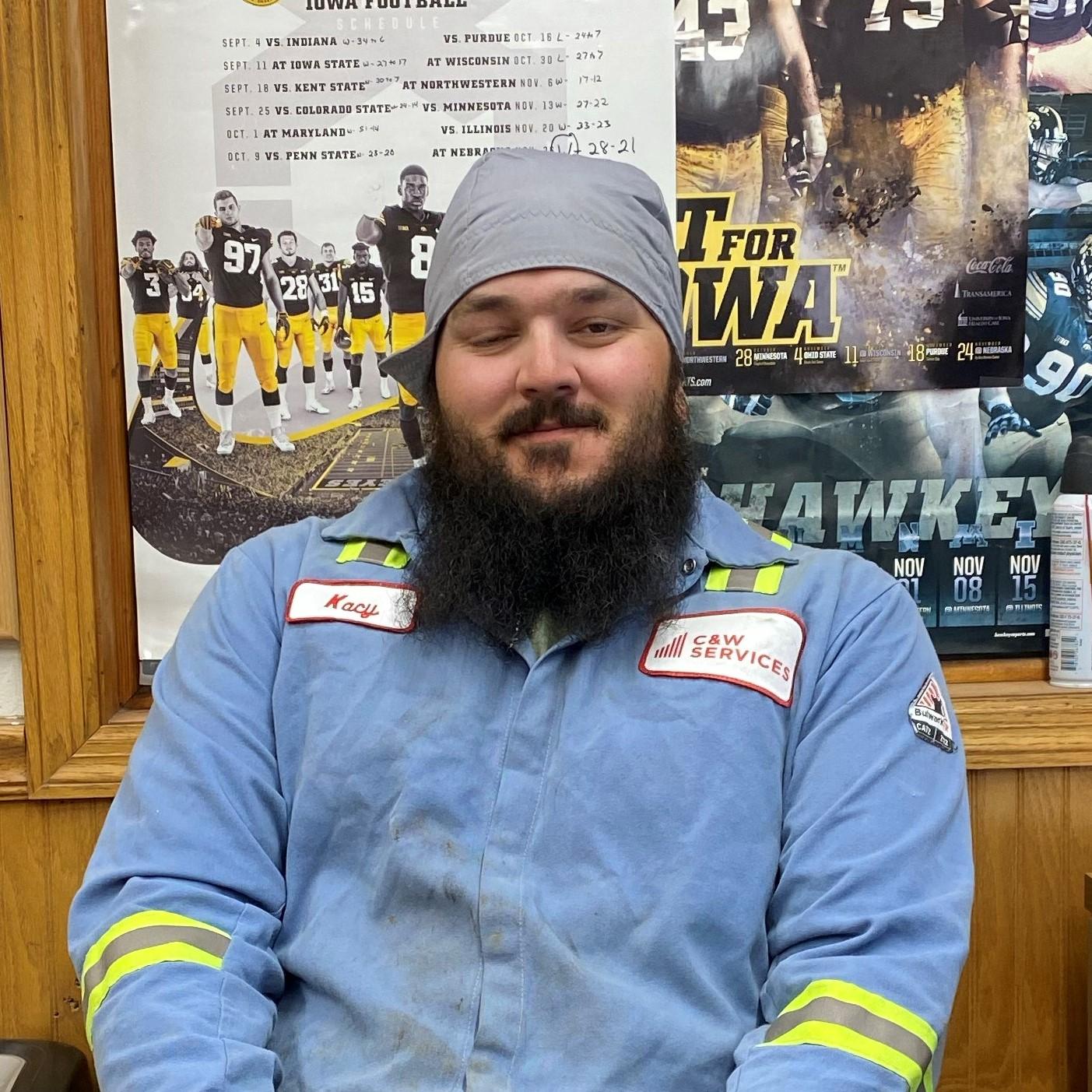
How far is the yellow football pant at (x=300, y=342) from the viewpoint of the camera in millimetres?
1604

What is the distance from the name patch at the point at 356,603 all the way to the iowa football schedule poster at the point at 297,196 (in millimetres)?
365

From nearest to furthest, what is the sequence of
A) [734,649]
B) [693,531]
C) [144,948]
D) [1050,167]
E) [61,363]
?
1. [144,948]
2. [734,649]
3. [693,531]
4. [61,363]
5. [1050,167]

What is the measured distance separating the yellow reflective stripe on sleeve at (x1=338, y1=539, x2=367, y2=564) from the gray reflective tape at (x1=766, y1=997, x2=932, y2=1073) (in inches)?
27.2

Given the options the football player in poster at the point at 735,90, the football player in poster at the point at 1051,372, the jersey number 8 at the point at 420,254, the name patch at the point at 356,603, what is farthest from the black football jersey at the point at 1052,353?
the name patch at the point at 356,603

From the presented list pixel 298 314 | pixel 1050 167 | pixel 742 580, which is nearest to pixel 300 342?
pixel 298 314

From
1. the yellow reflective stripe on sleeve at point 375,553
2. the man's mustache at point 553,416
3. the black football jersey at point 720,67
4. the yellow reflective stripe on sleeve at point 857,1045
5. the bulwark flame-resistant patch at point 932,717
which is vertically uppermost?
the black football jersey at point 720,67

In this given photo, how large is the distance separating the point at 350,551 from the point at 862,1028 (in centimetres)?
75

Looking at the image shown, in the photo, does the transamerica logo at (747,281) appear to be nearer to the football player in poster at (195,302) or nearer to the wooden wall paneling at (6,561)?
the football player in poster at (195,302)

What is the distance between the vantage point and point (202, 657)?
4.08 feet

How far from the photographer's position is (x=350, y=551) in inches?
52.1

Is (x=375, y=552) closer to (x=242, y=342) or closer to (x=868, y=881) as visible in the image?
(x=242, y=342)

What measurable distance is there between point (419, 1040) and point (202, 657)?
471 millimetres

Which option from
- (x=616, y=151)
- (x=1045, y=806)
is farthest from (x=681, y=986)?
(x=616, y=151)

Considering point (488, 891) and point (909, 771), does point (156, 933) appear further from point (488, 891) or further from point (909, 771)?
point (909, 771)
